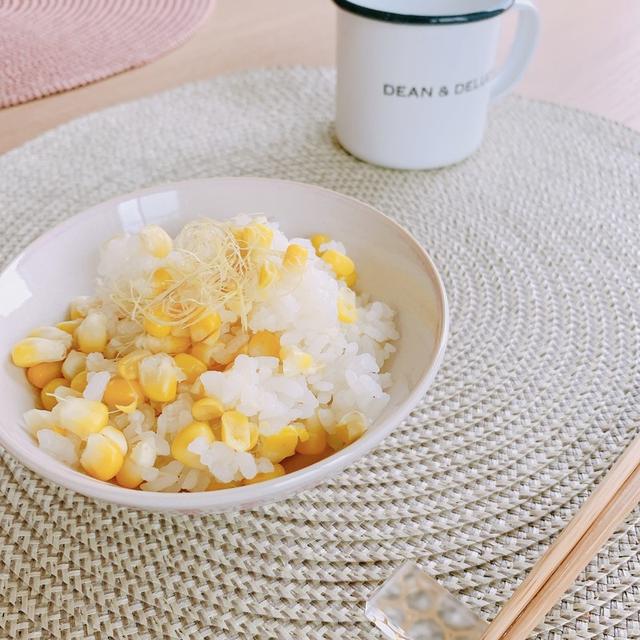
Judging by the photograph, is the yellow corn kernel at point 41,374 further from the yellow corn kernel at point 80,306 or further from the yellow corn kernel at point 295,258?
the yellow corn kernel at point 295,258

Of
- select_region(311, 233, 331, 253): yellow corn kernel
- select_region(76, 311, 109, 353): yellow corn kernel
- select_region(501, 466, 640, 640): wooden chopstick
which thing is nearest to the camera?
select_region(501, 466, 640, 640): wooden chopstick

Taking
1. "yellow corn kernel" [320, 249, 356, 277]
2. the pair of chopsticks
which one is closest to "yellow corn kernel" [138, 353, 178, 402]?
"yellow corn kernel" [320, 249, 356, 277]

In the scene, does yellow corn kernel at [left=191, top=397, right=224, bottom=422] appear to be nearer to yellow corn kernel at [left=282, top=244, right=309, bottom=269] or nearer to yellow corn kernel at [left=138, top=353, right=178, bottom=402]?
yellow corn kernel at [left=138, top=353, right=178, bottom=402]

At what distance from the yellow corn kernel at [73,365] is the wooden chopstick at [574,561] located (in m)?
0.48

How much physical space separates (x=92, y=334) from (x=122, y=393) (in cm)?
10

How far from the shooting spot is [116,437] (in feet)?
2.22

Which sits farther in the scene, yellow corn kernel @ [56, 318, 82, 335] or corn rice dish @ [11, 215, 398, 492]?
yellow corn kernel @ [56, 318, 82, 335]

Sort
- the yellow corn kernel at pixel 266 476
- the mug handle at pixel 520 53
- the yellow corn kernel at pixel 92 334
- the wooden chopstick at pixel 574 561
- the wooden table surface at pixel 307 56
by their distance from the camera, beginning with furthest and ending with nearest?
the wooden table surface at pixel 307 56 < the mug handle at pixel 520 53 < the yellow corn kernel at pixel 92 334 < the yellow corn kernel at pixel 266 476 < the wooden chopstick at pixel 574 561

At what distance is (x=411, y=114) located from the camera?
3.87 feet

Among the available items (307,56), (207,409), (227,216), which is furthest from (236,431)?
(307,56)

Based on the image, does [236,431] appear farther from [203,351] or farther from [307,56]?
[307,56]

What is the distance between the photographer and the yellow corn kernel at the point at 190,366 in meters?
0.73

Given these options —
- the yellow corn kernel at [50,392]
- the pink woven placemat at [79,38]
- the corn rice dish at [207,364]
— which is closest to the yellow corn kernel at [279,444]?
the corn rice dish at [207,364]

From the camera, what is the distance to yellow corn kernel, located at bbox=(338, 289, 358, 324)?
0.79m
